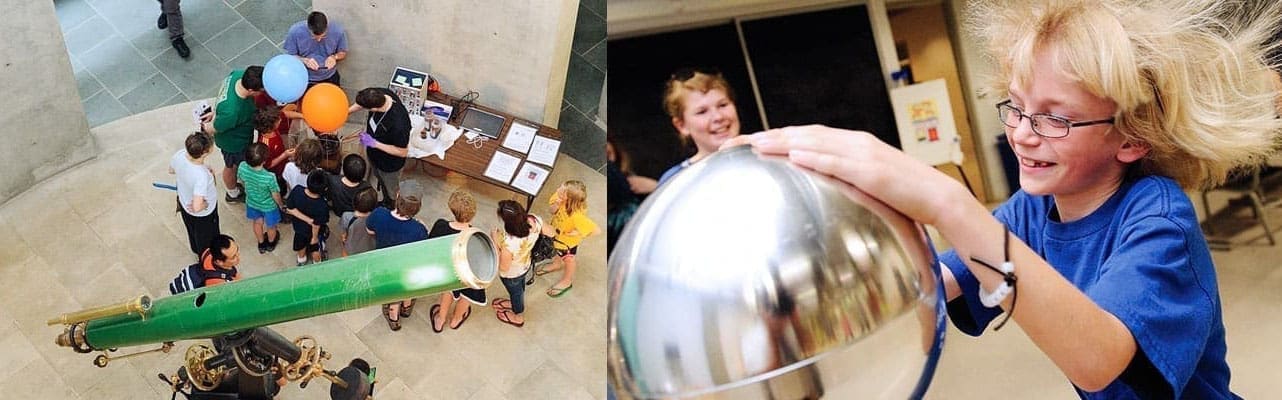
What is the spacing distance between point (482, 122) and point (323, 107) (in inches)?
36.3

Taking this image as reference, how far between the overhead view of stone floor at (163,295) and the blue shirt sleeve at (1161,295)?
161 inches

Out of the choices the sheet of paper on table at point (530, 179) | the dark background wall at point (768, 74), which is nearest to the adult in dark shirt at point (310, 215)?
the sheet of paper on table at point (530, 179)

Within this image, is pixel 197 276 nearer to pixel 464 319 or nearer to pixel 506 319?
pixel 464 319

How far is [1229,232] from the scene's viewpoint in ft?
18.4

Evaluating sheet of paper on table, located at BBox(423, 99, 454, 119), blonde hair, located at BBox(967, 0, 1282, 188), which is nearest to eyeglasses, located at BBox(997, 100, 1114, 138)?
blonde hair, located at BBox(967, 0, 1282, 188)

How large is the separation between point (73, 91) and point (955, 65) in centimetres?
446

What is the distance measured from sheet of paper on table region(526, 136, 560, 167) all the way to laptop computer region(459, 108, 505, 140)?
217 millimetres

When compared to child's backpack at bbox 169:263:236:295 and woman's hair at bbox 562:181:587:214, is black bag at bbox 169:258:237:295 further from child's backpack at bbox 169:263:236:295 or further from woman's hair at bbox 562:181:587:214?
woman's hair at bbox 562:181:587:214

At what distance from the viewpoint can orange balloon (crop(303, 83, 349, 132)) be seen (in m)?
5.34

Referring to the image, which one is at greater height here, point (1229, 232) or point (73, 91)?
point (73, 91)

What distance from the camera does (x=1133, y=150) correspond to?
1.28m

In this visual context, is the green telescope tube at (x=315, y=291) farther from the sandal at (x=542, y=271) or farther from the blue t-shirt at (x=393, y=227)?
the sandal at (x=542, y=271)

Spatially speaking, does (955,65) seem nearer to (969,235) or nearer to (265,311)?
(265,311)

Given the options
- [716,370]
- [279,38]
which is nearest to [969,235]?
[716,370]
